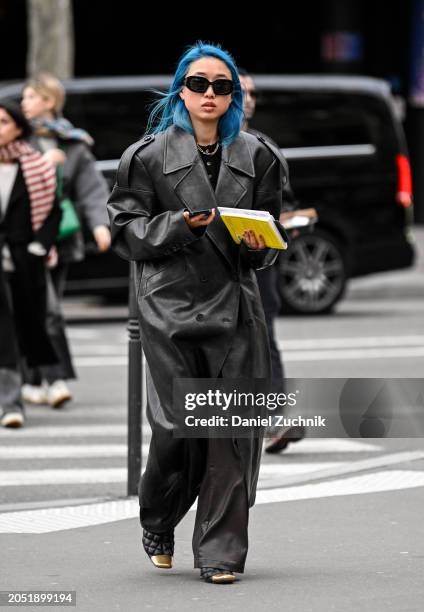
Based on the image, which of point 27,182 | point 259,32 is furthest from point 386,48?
point 27,182

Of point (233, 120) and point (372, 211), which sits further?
point (372, 211)

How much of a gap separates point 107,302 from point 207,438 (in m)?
11.7

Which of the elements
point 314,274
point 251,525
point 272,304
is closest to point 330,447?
point 272,304

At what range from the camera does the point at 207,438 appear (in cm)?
555

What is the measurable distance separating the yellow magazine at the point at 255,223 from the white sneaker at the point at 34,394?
525 cm

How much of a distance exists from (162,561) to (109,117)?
9.65 metres

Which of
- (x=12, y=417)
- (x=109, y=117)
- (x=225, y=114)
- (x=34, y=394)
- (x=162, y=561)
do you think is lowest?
(x=34, y=394)

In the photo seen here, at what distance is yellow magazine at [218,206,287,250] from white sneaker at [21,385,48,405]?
5.25 meters

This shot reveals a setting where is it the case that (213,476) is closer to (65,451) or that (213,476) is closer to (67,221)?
(65,451)

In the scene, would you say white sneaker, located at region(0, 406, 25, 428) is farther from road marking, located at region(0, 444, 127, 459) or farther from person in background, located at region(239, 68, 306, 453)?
person in background, located at region(239, 68, 306, 453)

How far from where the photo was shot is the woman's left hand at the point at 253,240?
539 cm

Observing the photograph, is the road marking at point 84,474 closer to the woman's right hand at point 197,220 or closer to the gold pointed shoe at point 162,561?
the gold pointed shoe at point 162,561

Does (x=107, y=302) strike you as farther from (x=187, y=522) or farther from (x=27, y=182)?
(x=187, y=522)

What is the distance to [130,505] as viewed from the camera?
7164mm
